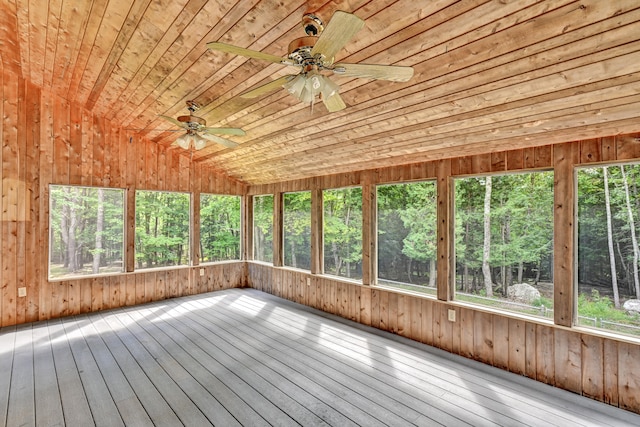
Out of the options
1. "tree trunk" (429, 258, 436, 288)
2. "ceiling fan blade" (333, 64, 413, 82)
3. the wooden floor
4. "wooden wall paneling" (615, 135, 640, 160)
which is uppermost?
"ceiling fan blade" (333, 64, 413, 82)

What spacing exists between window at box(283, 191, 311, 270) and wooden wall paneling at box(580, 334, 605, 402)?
4053mm

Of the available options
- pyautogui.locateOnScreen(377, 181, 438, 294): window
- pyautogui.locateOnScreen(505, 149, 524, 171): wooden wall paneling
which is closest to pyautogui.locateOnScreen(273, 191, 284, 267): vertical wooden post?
pyautogui.locateOnScreen(377, 181, 438, 294): window

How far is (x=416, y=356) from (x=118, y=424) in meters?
3.08

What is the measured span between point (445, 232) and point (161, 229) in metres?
5.33

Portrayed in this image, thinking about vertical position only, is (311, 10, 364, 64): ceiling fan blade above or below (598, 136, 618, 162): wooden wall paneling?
above

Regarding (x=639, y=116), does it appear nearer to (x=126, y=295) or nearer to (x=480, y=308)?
(x=480, y=308)

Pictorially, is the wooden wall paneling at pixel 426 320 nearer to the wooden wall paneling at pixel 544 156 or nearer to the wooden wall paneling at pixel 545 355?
the wooden wall paneling at pixel 545 355

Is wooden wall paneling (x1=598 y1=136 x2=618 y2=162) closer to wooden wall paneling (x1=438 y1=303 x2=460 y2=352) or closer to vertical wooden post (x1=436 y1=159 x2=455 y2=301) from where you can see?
vertical wooden post (x1=436 y1=159 x2=455 y2=301)

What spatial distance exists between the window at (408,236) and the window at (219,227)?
393 centimetres

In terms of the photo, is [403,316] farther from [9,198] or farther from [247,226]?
[9,198]

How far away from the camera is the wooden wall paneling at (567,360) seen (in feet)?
9.28

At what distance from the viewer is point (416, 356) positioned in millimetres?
3619

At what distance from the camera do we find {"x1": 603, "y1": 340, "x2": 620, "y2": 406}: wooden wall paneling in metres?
2.65

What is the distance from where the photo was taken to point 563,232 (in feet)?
9.73
